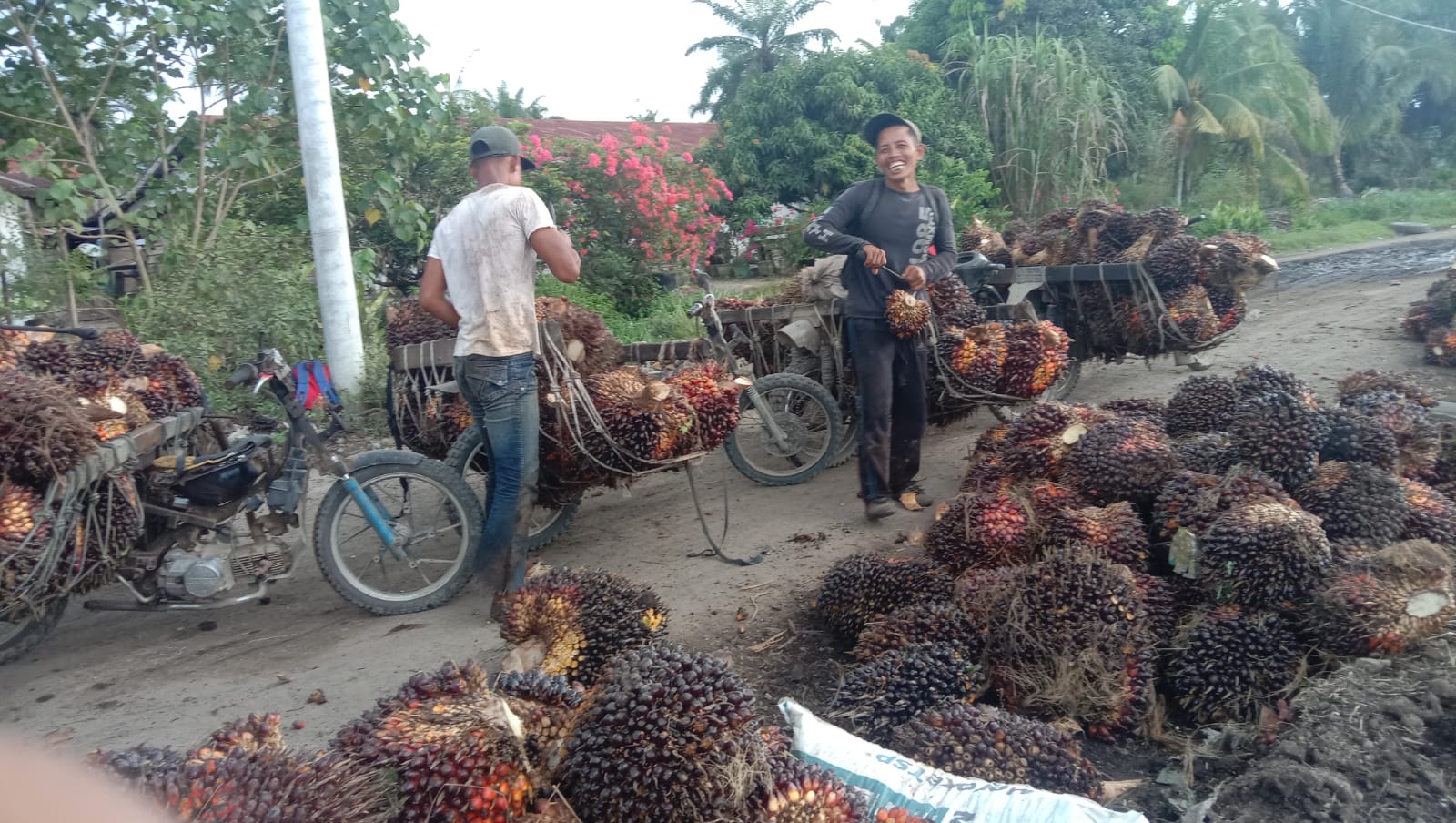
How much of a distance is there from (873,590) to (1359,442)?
2279 millimetres

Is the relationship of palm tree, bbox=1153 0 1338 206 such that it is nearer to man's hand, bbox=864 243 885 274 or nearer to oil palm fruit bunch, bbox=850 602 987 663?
Result: man's hand, bbox=864 243 885 274

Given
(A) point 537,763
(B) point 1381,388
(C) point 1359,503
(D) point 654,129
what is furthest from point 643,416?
(D) point 654,129

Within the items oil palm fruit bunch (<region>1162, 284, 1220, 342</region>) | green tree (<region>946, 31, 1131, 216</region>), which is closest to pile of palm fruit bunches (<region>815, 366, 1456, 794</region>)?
oil palm fruit bunch (<region>1162, 284, 1220, 342</region>)

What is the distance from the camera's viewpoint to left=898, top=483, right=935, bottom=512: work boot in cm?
563

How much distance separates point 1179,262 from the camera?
7207 millimetres

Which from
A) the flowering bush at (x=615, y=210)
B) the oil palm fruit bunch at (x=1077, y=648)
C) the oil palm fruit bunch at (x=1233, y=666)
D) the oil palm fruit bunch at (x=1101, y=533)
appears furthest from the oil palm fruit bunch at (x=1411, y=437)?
the flowering bush at (x=615, y=210)

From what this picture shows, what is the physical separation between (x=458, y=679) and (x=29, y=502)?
216cm

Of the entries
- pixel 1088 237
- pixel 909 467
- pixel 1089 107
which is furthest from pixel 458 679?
pixel 1089 107

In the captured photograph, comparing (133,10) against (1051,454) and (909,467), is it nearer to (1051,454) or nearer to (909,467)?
(909,467)

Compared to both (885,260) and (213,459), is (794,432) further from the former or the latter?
(213,459)

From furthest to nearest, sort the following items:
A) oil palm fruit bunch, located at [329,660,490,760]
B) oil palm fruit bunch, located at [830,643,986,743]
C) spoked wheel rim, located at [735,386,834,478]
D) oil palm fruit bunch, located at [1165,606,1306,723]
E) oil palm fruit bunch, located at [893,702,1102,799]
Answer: spoked wheel rim, located at [735,386,834,478] < oil palm fruit bunch, located at [1165,606,1306,723] < oil palm fruit bunch, located at [830,643,986,743] < oil palm fruit bunch, located at [893,702,1102,799] < oil palm fruit bunch, located at [329,660,490,760]

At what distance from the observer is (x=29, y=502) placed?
3.52 m

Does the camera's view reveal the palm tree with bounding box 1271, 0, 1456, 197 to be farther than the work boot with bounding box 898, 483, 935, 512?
Yes

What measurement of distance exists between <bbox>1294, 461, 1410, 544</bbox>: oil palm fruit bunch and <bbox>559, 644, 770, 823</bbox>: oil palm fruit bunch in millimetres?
2757
